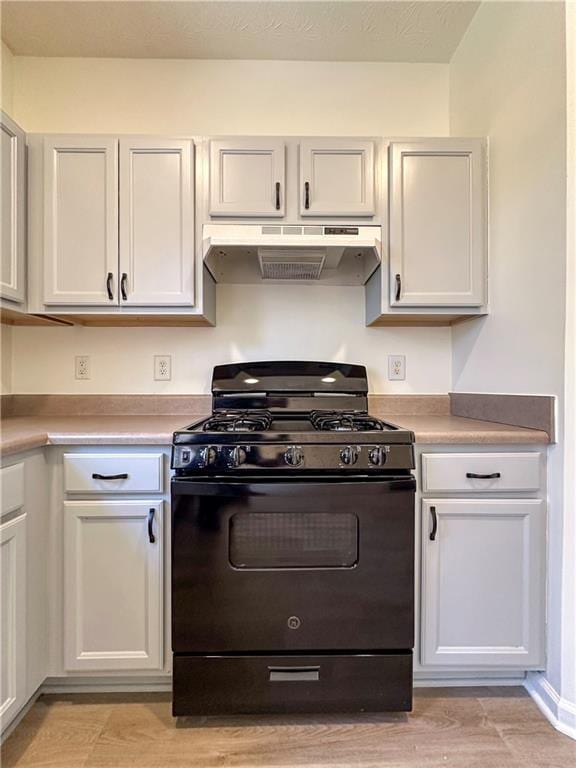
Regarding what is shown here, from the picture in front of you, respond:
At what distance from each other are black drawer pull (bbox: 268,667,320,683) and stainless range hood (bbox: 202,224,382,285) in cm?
145

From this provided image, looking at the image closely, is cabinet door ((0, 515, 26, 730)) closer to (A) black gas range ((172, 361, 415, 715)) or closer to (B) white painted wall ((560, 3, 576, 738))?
(A) black gas range ((172, 361, 415, 715))

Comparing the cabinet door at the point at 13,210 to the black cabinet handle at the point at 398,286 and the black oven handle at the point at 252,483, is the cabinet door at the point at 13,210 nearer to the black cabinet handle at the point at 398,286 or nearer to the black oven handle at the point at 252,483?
the black oven handle at the point at 252,483

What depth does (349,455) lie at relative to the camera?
1.29 metres

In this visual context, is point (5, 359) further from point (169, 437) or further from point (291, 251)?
point (291, 251)

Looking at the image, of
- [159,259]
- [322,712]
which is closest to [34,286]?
[159,259]

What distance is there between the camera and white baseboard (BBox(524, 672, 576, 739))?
129cm

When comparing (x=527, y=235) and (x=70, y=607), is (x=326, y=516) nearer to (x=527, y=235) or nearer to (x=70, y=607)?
(x=70, y=607)

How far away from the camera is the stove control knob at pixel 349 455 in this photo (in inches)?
50.9

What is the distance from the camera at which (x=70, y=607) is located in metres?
1.39

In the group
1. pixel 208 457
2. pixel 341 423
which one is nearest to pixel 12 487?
pixel 208 457

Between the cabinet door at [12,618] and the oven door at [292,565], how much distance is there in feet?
1.56

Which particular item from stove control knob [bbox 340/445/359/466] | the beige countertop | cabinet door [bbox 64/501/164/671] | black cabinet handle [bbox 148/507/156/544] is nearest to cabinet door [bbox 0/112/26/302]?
the beige countertop

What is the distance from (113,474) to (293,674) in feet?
2.83

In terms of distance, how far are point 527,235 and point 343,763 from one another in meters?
1.82
